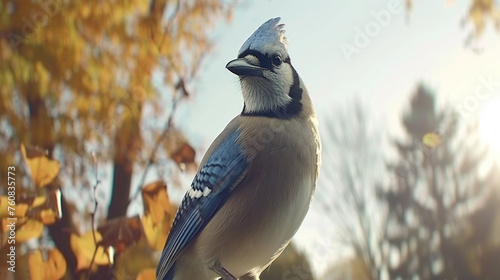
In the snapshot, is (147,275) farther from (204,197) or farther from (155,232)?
(204,197)

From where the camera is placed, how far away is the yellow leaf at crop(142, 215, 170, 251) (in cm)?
81

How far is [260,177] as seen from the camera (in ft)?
2.49

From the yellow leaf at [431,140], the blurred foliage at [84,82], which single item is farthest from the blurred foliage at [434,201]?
the blurred foliage at [84,82]

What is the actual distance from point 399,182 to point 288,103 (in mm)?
2940

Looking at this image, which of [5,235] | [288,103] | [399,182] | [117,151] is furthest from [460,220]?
[5,235]

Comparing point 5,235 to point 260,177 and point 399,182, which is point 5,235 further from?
point 399,182

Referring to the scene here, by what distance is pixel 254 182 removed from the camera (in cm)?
76

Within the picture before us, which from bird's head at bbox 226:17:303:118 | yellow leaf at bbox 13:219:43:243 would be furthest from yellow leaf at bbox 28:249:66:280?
bird's head at bbox 226:17:303:118

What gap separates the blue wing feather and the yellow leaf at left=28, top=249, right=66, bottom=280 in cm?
18

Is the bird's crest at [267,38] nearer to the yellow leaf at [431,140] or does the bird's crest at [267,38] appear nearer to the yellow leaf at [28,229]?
the yellow leaf at [28,229]

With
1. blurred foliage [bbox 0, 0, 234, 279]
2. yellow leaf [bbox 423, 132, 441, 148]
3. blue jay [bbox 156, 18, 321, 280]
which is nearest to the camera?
blue jay [bbox 156, 18, 321, 280]

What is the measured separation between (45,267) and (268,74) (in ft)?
1.79

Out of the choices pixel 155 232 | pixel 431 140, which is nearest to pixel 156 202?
pixel 155 232

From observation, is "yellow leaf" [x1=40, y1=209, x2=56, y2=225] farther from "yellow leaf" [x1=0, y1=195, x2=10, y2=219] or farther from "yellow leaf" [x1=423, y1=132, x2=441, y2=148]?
"yellow leaf" [x1=423, y1=132, x2=441, y2=148]
